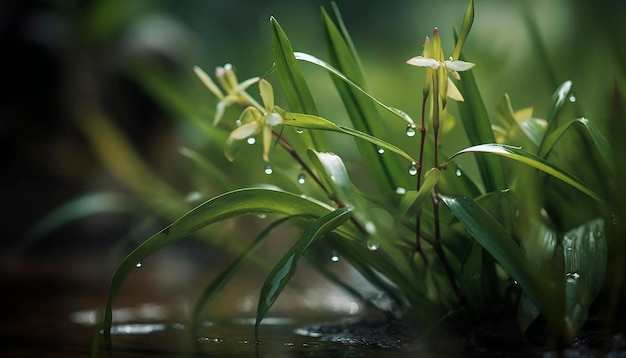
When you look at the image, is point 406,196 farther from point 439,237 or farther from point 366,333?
point 366,333

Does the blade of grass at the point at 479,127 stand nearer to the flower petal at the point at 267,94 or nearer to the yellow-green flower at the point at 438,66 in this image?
the yellow-green flower at the point at 438,66

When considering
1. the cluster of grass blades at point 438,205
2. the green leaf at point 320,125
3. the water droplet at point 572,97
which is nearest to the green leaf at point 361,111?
the cluster of grass blades at point 438,205

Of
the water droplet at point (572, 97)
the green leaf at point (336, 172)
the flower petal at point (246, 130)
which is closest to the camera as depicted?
the green leaf at point (336, 172)

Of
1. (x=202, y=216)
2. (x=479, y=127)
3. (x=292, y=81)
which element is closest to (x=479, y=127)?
(x=479, y=127)

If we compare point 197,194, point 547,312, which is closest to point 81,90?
point 197,194

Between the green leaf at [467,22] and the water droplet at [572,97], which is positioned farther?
the water droplet at [572,97]

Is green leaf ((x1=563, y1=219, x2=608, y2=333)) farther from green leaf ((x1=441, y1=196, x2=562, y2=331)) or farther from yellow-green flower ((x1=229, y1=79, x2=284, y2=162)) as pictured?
yellow-green flower ((x1=229, y1=79, x2=284, y2=162))
